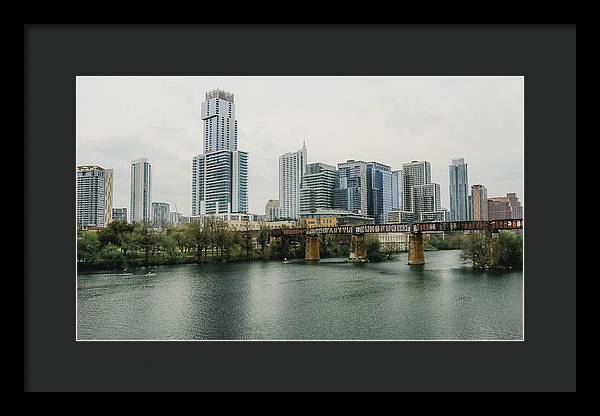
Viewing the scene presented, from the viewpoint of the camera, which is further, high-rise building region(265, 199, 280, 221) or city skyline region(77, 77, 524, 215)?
high-rise building region(265, 199, 280, 221)

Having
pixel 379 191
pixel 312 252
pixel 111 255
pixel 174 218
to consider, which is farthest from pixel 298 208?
pixel 111 255

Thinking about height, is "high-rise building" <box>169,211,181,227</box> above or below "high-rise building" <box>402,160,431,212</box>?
below

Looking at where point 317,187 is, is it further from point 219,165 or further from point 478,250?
point 478,250

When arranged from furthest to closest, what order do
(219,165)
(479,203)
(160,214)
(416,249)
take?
(416,249) < (160,214) < (219,165) < (479,203)

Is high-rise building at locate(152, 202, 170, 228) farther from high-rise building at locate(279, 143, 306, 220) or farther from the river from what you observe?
high-rise building at locate(279, 143, 306, 220)

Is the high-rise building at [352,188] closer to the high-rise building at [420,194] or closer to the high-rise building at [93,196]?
the high-rise building at [420,194]

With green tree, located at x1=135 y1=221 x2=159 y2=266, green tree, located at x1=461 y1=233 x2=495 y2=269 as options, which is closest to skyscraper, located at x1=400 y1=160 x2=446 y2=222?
green tree, located at x1=461 y1=233 x2=495 y2=269
